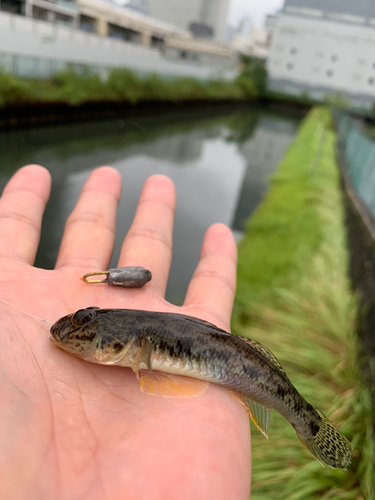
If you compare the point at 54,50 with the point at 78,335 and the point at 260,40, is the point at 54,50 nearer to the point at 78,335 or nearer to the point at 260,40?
the point at 78,335

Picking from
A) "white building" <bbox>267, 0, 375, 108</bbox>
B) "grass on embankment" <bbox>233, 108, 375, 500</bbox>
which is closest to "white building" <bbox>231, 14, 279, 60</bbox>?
"white building" <bbox>267, 0, 375, 108</bbox>

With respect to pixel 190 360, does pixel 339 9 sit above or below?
above

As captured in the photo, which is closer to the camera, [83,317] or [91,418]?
[91,418]

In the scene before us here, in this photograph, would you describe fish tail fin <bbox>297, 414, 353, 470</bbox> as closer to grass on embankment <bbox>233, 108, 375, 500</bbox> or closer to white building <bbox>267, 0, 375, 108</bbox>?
grass on embankment <bbox>233, 108, 375, 500</bbox>

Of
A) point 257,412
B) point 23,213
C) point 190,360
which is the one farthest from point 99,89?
point 257,412

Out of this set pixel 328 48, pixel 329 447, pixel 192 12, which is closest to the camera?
pixel 329 447

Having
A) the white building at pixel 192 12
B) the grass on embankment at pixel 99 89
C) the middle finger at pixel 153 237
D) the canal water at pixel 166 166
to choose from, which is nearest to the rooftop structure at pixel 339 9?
the canal water at pixel 166 166

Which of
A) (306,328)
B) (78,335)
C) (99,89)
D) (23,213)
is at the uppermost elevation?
(99,89)

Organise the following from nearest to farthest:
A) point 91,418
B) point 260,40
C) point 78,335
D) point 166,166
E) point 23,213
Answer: point 91,418 < point 78,335 < point 23,213 < point 166,166 < point 260,40
